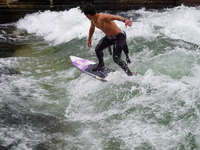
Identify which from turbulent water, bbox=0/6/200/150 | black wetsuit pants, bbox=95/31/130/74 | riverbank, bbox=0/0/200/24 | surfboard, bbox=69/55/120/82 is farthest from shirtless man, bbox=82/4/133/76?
riverbank, bbox=0/0/200/24

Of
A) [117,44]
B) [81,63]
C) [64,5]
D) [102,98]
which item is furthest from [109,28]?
[64,5]

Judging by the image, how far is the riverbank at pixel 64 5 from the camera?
11227mm

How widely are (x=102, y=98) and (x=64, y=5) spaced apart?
803 centimetres

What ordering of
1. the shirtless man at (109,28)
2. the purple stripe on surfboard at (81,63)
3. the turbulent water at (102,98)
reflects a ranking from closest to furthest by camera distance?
1. the turbulent water at (102,98)
2. the shirtless man at (109,28)
3. the purple stripe on surfboard at (81,63)

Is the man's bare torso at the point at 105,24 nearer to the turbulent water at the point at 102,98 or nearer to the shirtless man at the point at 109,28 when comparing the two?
the shirtless man at the point at 109,28

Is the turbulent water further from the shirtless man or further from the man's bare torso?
the man's bare torso

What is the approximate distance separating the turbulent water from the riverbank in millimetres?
3417

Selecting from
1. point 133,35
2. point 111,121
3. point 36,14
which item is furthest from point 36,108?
point 36,14

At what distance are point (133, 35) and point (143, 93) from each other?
3.88m

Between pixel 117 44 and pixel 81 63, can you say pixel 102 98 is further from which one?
pixel 81 63

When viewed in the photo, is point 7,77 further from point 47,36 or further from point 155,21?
point 155,21

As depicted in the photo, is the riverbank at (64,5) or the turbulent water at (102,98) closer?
the turbulent water at (102,98)

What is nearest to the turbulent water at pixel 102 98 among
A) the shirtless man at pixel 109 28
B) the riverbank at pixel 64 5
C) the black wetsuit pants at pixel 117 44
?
the black wetsuit pants at pixel 117 44

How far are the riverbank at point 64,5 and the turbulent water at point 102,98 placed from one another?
11.2 feet
